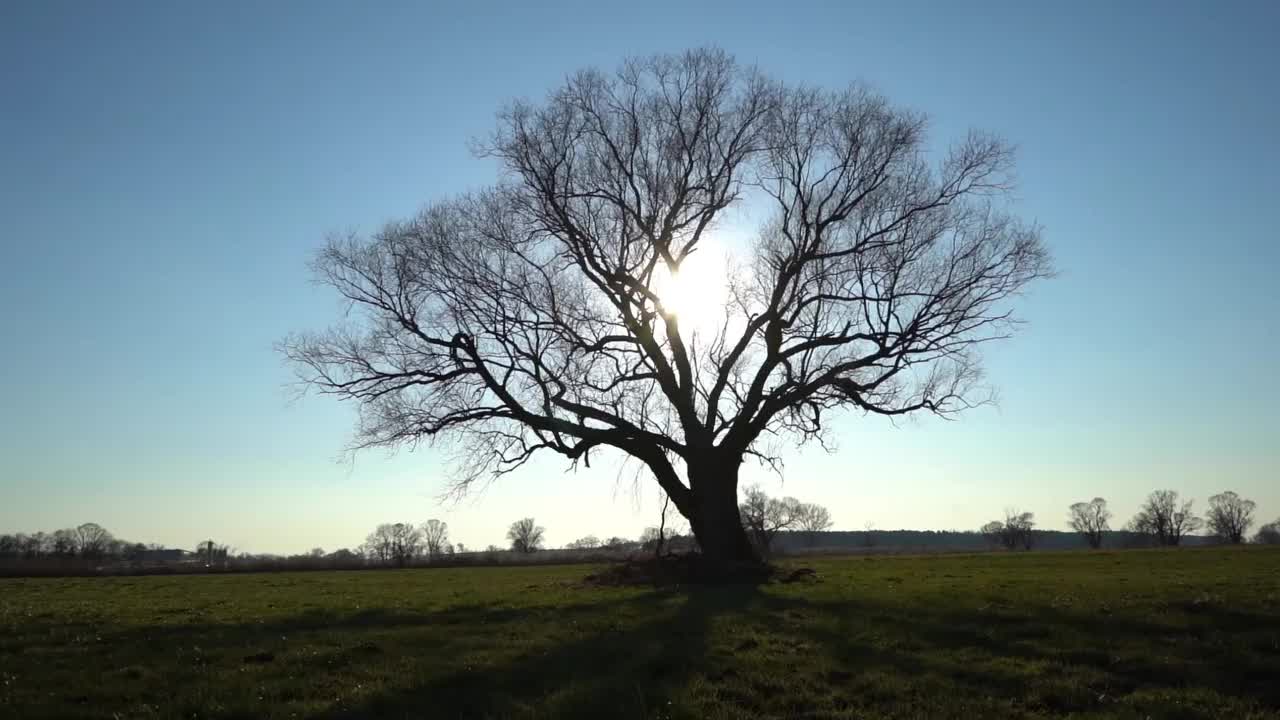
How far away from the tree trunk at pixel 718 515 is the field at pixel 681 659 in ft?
23.7

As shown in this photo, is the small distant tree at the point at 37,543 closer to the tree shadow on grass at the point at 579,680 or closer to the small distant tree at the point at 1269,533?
the tree shadow on grass at the point at 579,680

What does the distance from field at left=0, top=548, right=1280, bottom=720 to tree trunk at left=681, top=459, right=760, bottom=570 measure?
7.23 m

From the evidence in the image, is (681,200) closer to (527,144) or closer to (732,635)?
(527,144)

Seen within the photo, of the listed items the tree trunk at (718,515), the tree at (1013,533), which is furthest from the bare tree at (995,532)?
the tree trunk at (718,515)

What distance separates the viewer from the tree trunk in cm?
2542

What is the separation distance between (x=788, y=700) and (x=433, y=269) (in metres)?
19.3

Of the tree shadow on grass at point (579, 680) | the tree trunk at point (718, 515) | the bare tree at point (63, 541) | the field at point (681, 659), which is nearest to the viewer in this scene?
the tree shadow on grass at point (579, 680)

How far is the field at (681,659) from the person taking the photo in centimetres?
879

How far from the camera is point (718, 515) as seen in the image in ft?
83.8

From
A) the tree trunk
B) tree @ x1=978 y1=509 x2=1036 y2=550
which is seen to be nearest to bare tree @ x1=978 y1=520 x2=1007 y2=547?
tree @ x1=978 y1=509 x2=1036 y2=550

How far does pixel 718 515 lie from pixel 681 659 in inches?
576

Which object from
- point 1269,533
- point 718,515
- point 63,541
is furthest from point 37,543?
point 1269,533

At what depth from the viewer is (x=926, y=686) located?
30.7ft

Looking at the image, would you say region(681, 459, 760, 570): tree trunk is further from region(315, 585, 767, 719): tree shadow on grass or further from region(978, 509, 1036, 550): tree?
region(978, 509, 1036, 550): tree
